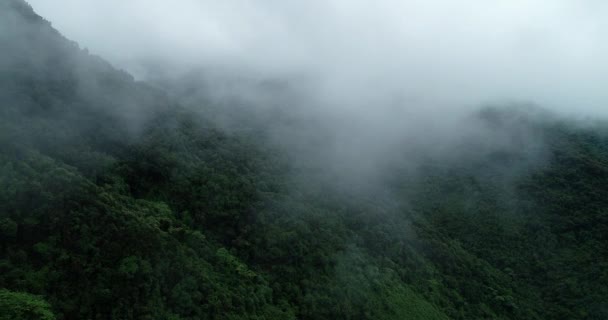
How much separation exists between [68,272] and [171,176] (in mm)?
22290

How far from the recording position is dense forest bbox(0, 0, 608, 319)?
3791cm

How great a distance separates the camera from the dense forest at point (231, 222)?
37.9 m

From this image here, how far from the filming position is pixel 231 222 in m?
57.0

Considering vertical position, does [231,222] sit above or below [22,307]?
above

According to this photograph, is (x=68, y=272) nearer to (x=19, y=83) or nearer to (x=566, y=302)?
(x=19, y=83)

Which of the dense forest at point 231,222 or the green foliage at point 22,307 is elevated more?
the dense forest at point 231,222

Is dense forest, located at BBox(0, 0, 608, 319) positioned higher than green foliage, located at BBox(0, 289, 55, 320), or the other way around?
dense forest, located at BBox(0, 0, 608, 319)

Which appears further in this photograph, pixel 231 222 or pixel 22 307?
pixel 231 222

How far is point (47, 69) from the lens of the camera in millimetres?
56750

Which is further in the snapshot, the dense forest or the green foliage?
the dense forest

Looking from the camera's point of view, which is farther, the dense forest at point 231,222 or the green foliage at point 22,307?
the dense forest at point 231,222

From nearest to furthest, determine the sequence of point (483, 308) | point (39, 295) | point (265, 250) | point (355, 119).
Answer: point (39, 295) < point (265, 250) < point (483, 308) < point (355, 119)

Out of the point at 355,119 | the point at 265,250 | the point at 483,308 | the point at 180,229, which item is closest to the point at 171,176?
the point at 180,229

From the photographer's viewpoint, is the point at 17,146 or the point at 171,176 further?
the point at 171,176
